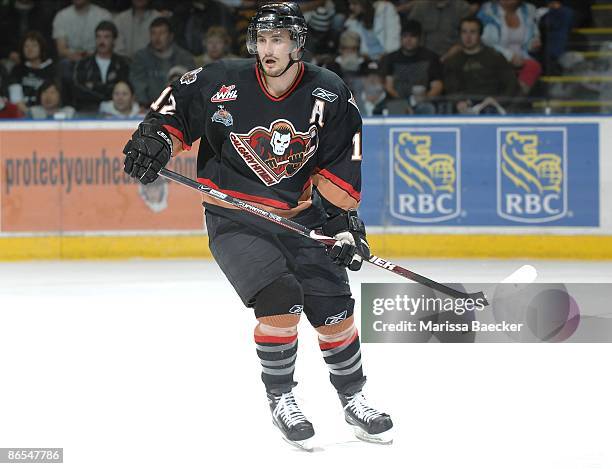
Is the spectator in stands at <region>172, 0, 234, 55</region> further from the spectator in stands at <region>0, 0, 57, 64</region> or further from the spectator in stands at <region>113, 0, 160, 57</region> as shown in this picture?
the spectator in stands at <region>0, 0, 57, 64</region>

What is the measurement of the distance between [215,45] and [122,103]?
2.81 feet

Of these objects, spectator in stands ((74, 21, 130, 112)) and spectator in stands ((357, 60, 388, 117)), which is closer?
spectator in stands ((357, 60, 388, 117))

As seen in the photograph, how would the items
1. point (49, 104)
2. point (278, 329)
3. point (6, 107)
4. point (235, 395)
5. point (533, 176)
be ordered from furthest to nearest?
point (6, 107)
point (49, 104)
point (533, 176)
point (235, 395)
point (278, 329)

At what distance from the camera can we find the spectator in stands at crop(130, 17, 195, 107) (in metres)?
8.90

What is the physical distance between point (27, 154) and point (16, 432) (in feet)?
16.6

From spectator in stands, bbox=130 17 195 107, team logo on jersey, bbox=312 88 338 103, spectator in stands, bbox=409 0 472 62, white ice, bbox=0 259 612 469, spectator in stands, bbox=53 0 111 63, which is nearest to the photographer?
white ice, bbox=0 259 612 469

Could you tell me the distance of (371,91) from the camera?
346 inches

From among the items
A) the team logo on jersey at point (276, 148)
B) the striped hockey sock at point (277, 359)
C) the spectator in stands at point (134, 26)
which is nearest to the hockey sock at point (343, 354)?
the striped hockey sock at point (277, 359)

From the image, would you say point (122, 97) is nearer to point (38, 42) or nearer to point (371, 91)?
point (38, 42)

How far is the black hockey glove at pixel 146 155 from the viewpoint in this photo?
137 inches

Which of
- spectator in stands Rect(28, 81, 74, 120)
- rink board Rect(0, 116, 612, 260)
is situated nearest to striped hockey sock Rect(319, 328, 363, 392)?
rink board Rect(0, 116, 612, 260)

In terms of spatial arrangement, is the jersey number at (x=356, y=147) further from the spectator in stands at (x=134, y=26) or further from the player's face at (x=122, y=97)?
the spectator in stands at (x=134, y=26)

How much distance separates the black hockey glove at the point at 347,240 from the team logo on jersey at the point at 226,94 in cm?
47

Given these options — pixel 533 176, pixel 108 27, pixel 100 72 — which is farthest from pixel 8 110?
pixel 533 176
